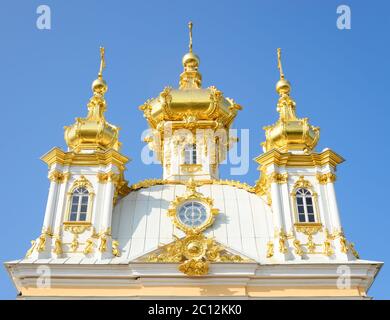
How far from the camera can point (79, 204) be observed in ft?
66.7

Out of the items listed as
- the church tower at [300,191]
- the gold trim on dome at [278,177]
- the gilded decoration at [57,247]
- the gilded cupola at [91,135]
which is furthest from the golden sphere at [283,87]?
the gilded decoration at [57,247]

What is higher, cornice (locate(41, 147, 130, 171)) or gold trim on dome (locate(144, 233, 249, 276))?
cornice (locate(41, 147, 130, 171))

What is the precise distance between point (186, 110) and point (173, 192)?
5083mm

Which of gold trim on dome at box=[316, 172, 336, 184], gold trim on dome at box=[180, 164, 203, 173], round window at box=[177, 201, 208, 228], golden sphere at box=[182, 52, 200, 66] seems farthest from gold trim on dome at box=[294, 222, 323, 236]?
golden sphere at box=[182, 52, 200, 66]

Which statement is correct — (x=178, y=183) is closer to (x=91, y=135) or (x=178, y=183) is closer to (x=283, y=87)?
(x=91, y=135)

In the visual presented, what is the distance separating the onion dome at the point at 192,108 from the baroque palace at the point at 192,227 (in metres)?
1.35

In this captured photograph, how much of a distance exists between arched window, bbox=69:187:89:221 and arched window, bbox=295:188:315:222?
24.2 feet

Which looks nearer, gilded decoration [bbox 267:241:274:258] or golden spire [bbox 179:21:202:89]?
gilded decoration [bbox 267:241:274:258]

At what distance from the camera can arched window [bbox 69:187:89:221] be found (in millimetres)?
20062

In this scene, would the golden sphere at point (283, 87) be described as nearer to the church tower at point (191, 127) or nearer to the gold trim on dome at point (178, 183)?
the church tower at point (191, 127)

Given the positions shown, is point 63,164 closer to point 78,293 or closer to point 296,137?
point 78,293

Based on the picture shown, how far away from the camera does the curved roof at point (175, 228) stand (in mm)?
19594

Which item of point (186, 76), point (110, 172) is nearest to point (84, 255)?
point (110, 172)

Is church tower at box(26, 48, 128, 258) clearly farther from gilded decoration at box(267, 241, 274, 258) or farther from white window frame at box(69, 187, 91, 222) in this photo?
gilded decoration at box(267, 241, 274, 258)
